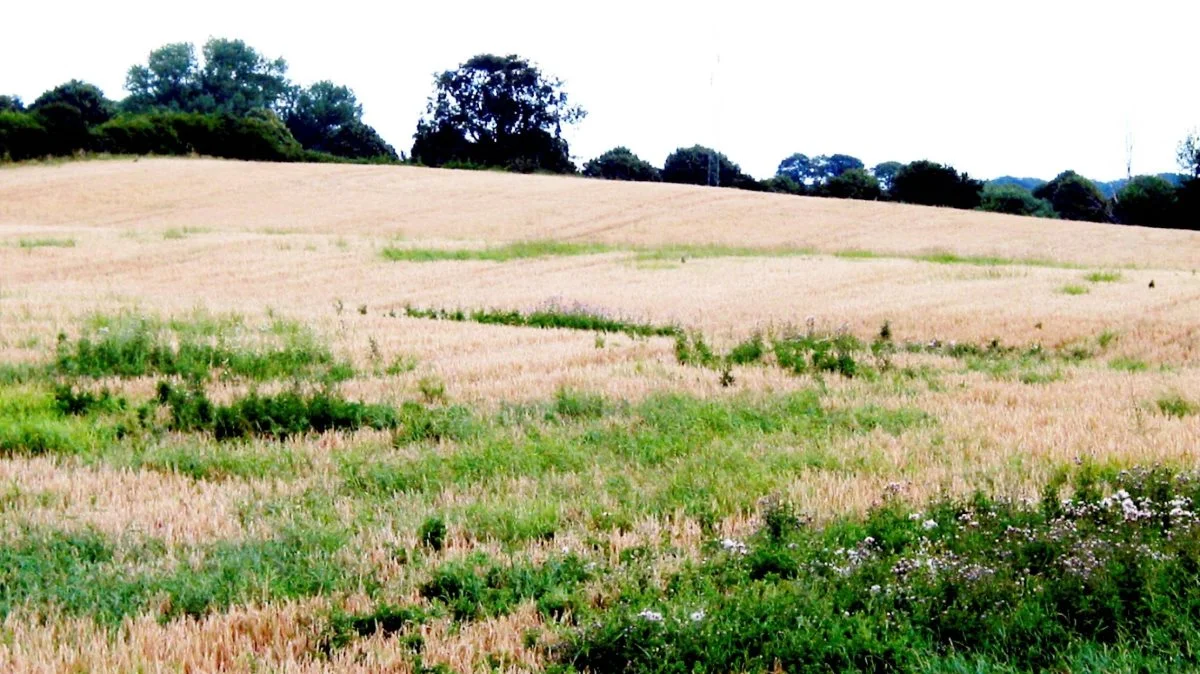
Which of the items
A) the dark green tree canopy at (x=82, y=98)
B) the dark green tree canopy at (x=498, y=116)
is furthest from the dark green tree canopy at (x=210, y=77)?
the dark green tree canopy at (x=498, y=116)

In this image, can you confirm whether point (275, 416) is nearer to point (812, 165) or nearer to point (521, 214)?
point (521, 214)

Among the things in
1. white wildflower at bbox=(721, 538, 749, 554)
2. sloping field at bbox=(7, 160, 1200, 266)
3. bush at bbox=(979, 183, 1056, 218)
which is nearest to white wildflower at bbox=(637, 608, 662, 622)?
white wildflower at bbox=(721, 538, 749, 554)

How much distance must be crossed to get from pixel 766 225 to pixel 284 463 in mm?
38867

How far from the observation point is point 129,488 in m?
7.41

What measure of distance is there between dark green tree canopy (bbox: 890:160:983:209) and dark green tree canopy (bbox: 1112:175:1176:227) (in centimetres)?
1087

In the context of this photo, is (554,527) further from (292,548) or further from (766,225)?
(766,225)

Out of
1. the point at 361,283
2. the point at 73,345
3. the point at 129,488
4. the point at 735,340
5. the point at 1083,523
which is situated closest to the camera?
the point at 1083,523

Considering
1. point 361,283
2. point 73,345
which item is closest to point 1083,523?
point 73,345

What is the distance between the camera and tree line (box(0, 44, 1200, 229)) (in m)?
70.6

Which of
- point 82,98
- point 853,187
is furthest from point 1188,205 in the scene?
point 82,98

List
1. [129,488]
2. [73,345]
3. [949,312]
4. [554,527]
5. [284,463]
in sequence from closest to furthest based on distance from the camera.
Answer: [554,527]
[129,488]
[284,463]
[73,345]
[949,312]

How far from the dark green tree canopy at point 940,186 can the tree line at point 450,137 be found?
65 mm

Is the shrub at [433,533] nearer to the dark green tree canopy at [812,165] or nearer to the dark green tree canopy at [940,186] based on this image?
the dark green tree canopy at [940,186]

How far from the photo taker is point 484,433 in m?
9.12
